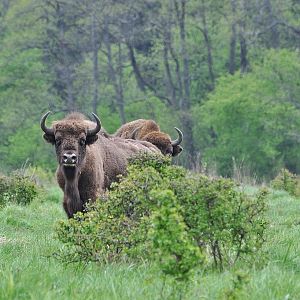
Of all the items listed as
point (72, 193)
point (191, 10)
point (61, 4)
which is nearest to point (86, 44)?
point (61, 4)

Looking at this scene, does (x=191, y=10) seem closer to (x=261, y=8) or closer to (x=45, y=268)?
(x=261, y=8)

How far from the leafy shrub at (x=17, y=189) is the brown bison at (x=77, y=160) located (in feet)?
12.2

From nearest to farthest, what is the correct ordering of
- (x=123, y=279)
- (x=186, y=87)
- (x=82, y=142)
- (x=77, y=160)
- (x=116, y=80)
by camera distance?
(x=123, y=279), (x=77, y=160), (x=82, y=142), (x=116, y=80), (x=186, y=87)

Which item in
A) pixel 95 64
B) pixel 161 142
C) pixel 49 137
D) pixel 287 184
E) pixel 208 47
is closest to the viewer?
pixel 49 137

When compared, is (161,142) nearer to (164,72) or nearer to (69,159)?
(69,159)

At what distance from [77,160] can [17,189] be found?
16.8 feet

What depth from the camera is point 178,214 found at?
22.9ft

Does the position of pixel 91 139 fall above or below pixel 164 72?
above

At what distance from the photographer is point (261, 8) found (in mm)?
48500

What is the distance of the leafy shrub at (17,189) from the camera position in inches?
642

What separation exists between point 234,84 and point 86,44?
9.58m

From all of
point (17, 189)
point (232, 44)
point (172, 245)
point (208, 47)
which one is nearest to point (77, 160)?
point (17, 189)

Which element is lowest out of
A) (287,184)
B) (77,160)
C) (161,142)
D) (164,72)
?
(287,184)

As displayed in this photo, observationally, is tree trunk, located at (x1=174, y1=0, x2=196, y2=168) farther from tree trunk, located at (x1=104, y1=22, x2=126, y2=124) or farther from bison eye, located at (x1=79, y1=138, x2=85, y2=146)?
bison eye, located at (x1=79, y1=138, x2=85, y2=146)
